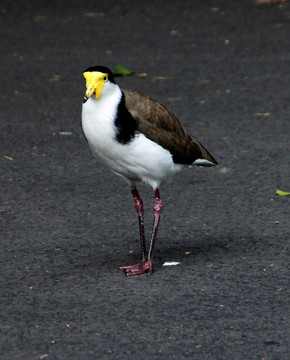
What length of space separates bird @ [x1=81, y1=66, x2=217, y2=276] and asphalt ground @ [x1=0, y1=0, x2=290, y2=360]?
44 centimetres

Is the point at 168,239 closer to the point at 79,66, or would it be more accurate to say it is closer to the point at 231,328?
the point at 231,328

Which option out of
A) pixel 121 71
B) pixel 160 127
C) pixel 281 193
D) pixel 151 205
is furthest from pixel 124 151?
pixel 121 71

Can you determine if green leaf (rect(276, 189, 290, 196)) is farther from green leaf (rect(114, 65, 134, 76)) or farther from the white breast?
green leaf (rect(114, 65, 134, 76))

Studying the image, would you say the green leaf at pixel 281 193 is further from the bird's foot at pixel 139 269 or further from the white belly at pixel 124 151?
the bird's foot at pixel 139 269

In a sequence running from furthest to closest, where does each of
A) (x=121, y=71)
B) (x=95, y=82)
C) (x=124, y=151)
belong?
(x=121, y=71) < (x=124, y=151) < (x=95, y=82)

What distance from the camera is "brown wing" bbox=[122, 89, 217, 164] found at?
16.3 feet

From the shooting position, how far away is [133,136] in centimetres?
486

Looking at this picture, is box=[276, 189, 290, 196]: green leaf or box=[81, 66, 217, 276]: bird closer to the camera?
box=[81, 66, 217, 276]: bird

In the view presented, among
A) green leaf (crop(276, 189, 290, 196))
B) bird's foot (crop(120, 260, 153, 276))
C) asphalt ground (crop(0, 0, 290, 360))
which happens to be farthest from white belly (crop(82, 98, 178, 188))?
green leaf (crop(276, 189, 290, 196))

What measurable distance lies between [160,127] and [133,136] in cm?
30

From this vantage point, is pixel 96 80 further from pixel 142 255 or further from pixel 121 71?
pixel 121 71

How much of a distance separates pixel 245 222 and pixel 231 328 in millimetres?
1694

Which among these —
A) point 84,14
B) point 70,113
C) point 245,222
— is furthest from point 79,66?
point 245,222

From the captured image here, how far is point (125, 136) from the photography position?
15.8 feet
